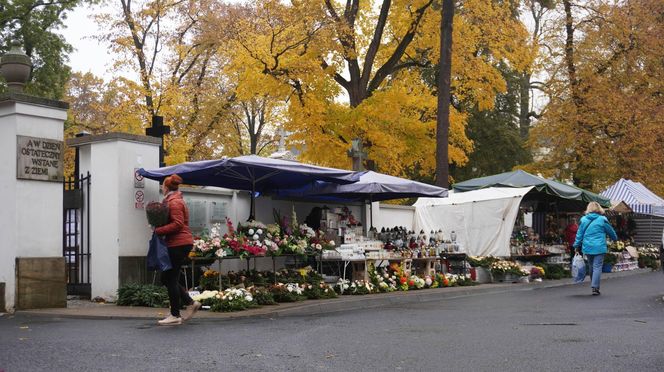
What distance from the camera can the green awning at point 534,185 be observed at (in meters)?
22.0

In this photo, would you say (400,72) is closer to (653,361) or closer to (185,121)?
(185,121)

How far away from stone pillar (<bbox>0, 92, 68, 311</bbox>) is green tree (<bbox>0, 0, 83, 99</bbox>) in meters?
23.1

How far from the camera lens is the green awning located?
22.0 metres

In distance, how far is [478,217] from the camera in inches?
870

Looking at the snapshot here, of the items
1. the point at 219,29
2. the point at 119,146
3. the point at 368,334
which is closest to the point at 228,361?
the point at 368,334

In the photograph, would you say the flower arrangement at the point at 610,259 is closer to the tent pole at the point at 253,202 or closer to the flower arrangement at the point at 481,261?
the flower arrangement at the point at 481,261

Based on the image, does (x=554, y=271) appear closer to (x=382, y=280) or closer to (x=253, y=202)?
(x=382, y=280)

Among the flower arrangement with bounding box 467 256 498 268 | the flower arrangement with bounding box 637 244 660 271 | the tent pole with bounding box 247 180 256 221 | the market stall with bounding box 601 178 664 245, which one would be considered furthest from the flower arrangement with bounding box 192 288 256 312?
the flower arrangement with bounding box 637 244 660 271

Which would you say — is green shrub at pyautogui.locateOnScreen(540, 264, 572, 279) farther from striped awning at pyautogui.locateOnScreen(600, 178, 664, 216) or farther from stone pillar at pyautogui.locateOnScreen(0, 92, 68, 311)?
stone pillar at pyautogui.locateOnScreen(0, 92, 68, 311)

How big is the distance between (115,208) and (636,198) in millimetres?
21471

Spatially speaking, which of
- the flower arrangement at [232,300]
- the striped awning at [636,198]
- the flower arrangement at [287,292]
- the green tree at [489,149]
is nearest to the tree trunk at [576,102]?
the striped awning at [636,198]

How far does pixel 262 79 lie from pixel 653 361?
20480mm

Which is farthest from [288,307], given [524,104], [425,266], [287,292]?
[524,104]

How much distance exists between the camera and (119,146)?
13516 mm
